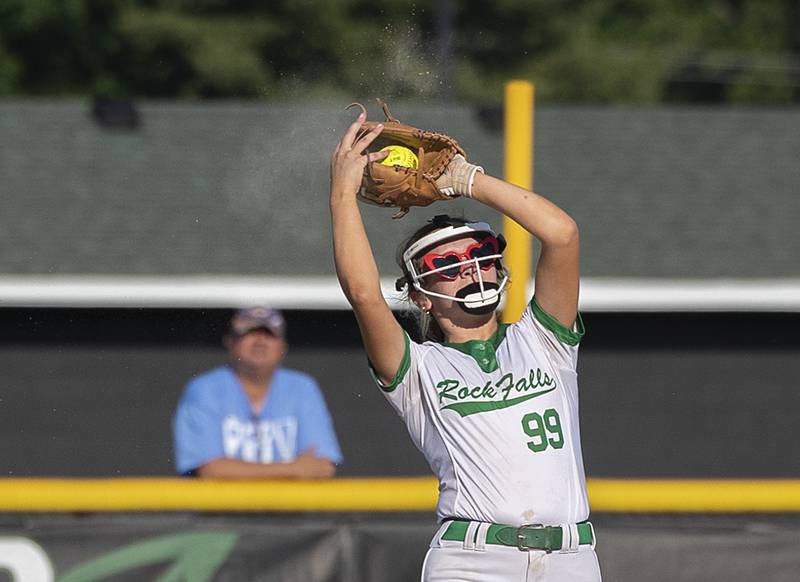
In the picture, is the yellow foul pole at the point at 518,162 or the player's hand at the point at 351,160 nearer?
the player's hand at the point at 351,160

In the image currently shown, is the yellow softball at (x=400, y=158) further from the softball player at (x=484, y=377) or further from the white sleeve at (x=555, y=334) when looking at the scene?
the white sleeve at (x=555, y=334)

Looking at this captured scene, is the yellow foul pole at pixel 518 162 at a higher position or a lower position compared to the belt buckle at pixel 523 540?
higher

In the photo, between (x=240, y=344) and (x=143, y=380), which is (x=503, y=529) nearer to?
(x=240, y=344)

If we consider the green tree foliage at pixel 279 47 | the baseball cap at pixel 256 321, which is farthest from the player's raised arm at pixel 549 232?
the green tree foliage at pixel 279 47

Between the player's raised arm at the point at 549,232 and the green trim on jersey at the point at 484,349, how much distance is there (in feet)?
0.60

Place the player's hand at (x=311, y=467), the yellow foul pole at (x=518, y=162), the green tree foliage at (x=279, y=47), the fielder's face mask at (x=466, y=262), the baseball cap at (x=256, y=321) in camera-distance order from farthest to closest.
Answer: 1. the green tree foliage at (x=279, y=47)
2. the yellow foul pole at (x=518, y=162)
3. the baseball cap at (x=256, y=321)
4. the player's hand at (x=311, y=467)
5. the fielder's face mask at (x=466, y=262)

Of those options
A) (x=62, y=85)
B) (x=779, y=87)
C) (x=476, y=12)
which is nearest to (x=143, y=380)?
(x=62, y=85)

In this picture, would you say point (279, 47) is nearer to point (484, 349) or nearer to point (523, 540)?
point (484, 349)

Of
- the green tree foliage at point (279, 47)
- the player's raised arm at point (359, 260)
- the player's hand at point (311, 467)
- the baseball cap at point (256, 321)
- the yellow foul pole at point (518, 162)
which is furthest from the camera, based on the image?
the green tree foliage at point (279, 47)

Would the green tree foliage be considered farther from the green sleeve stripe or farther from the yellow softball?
the green sleeve stripe

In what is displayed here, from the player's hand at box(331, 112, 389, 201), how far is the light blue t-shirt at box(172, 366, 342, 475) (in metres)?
2.32

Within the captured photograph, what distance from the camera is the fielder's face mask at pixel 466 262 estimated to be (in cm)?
358

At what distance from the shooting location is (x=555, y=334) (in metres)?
3.66

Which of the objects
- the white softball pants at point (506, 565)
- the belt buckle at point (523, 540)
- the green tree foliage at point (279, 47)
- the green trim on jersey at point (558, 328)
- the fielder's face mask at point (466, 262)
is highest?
the green tree foliage at point (279, 47)
